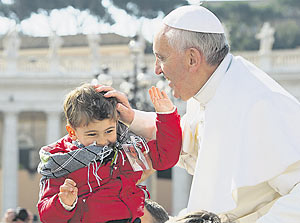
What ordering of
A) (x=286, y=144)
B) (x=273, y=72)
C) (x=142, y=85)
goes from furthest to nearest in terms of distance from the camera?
(x=273, y=72)
(x=142, y=85)
(x=286, y=144)

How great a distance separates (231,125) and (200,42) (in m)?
0.34

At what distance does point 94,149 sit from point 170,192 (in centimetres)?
2856

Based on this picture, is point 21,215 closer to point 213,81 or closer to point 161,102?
point 161,102

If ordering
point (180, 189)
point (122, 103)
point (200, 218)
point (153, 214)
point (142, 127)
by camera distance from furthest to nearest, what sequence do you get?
point (180, 189) → point (153, 214) → point (142, 127) → point (122, 103) → point (200, 218)

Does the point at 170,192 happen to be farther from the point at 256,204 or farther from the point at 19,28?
the point at 256,204

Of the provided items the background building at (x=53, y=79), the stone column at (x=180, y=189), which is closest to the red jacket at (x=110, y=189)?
the background building at (x=53, y=79)

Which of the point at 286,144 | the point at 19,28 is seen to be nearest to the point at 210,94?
the point at 286,144

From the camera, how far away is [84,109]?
8.57ft

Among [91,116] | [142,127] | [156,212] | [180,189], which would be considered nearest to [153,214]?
[156,212]

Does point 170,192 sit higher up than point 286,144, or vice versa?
point 286,144

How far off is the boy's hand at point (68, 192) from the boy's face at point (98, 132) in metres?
0.19

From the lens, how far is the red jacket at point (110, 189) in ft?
8.77

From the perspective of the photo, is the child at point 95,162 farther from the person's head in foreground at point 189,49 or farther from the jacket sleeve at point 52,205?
the person's head in foreground at point 189,49

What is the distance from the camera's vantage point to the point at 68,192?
8.39 ft
